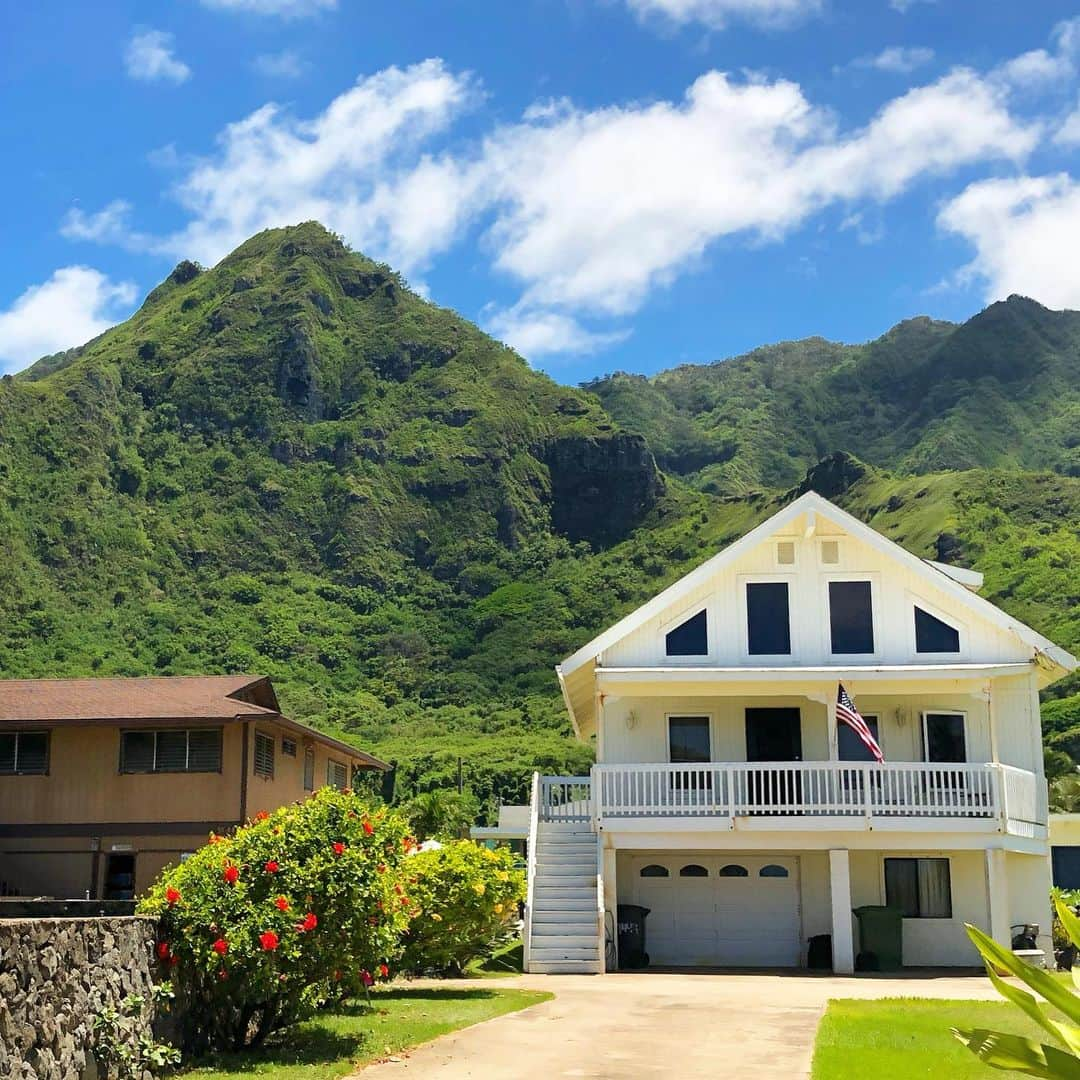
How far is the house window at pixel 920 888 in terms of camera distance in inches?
1077

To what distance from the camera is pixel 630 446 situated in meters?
129

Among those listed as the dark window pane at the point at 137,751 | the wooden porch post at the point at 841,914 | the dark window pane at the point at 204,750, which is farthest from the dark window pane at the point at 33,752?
the wooden porch post at the point at 841,914

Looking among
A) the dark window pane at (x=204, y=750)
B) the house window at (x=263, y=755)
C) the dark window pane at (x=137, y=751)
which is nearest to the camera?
the dark window pane at (x=204, y=750)

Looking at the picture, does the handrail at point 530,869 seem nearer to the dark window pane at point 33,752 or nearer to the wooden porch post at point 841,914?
the wooden porch post at point 841,914

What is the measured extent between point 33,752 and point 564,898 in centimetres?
1012

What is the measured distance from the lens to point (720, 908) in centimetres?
2766

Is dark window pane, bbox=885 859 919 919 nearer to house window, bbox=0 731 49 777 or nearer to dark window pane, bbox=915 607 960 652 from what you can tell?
dark window pane, bbox=915 607 960 652

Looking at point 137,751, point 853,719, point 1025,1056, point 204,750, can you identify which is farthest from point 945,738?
point 1025,1056

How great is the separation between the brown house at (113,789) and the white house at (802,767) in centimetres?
582

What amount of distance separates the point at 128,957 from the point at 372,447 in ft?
402

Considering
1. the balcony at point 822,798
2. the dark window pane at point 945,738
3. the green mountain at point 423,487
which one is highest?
the green mountain at point 423,487

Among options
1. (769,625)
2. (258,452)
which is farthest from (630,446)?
(769,625)

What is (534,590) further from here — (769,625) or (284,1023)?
(284,1023)

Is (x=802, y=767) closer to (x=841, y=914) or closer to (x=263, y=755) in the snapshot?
(x=841, y=914)
